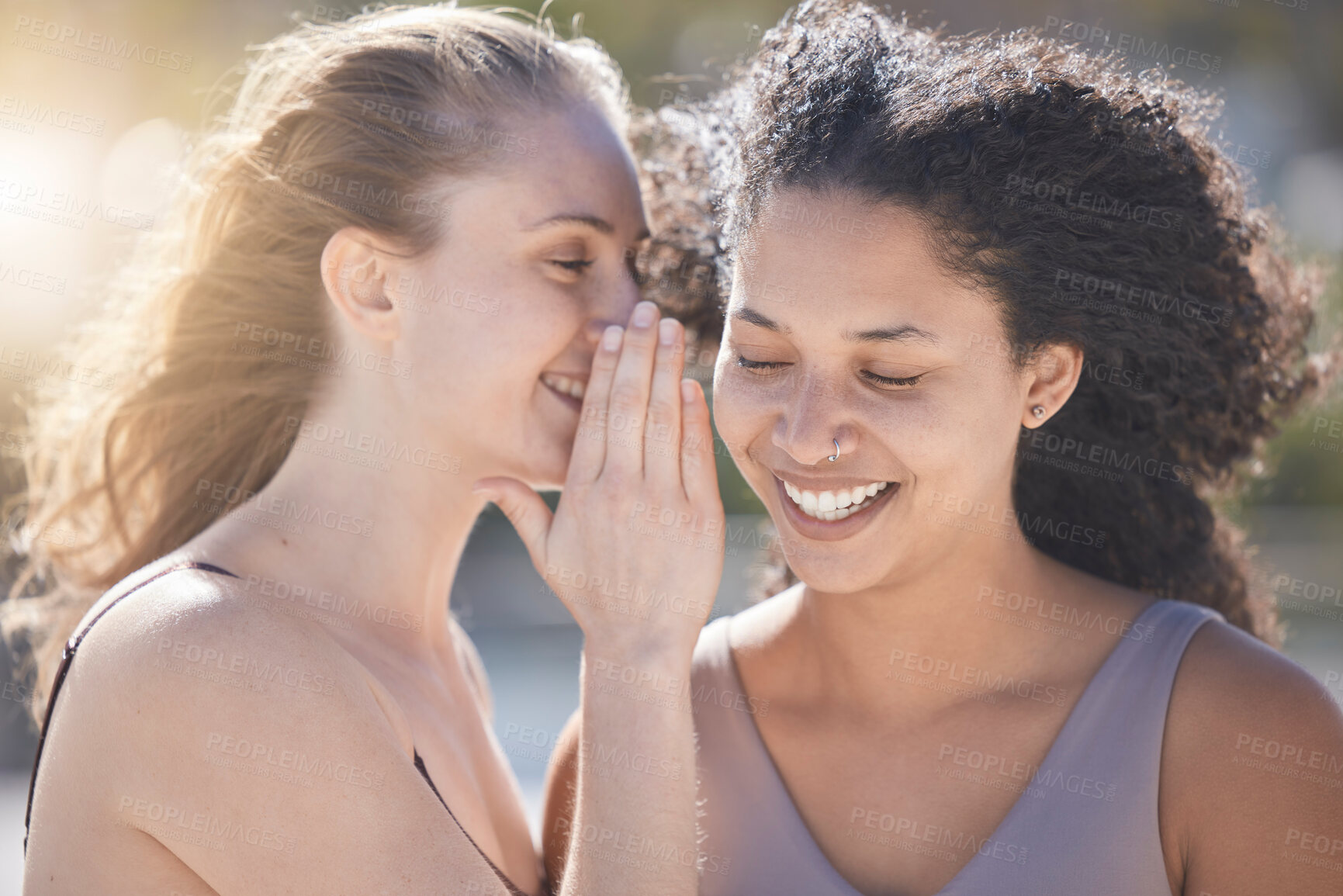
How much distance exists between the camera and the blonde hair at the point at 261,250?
270 cm

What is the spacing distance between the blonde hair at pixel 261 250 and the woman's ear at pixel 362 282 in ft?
0.16

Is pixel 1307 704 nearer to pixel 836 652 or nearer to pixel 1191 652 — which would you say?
pixel 1191 652

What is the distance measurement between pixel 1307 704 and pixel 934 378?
898mm

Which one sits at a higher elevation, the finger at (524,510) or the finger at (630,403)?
the finger at (630,403)

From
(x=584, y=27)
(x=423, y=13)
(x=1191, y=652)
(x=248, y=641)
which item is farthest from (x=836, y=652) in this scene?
(x=584, y=27)

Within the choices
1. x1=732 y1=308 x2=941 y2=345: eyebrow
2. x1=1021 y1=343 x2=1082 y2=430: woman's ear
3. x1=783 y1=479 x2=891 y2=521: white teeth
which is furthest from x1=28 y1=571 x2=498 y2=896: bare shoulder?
x1=1021 y1=343 x2=1082 y2=430: woman's ear

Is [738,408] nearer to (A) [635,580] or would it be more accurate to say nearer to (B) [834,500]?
(B) [834,500]

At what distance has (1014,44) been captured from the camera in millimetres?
2363

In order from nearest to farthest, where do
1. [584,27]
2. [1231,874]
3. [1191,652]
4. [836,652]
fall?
Answer: [1231,874]
[1191,652]
[836,652]
[584,27]

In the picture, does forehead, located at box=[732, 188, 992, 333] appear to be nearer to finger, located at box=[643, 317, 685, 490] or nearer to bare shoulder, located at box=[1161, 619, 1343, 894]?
finger, located at box=[643, 317, 685, 490]

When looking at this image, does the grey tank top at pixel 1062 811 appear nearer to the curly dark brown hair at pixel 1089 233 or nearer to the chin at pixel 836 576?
the chin at pixel 836 576

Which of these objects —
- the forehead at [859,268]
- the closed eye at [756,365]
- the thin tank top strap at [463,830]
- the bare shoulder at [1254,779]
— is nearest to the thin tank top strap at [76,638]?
the thin tank top strap at [463,830]

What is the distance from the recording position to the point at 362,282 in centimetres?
273

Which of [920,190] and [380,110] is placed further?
[380,110]
